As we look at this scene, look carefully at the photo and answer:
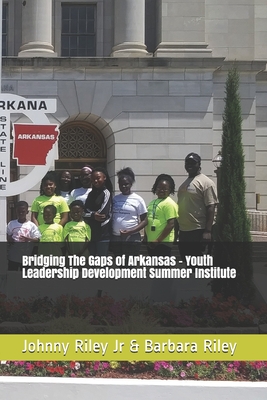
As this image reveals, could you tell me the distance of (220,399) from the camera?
535 centimetres

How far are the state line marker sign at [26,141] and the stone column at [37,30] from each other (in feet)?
46.9

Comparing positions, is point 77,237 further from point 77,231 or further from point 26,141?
point 26,141

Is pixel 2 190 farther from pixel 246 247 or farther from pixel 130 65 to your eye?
pixel 130 65

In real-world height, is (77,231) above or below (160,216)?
below

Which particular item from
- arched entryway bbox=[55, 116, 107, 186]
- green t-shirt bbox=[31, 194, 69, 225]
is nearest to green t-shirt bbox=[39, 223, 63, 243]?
green t-shirt bbox=[31, 194, 69, 225]

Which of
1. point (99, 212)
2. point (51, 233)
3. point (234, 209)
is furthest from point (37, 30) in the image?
point (234, 209)

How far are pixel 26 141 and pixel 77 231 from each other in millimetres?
1345

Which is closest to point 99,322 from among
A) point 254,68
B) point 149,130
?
point 149,130

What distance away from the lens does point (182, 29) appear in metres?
20.6

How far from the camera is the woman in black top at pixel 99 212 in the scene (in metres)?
7.31

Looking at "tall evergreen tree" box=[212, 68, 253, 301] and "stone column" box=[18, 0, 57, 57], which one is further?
"stone column" box=[18, 0, 57, 57]

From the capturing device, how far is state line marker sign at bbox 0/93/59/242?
21.4ft

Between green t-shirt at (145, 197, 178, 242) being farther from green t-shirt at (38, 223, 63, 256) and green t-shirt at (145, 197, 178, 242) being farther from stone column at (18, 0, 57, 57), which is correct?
stone column at (18, 0, 57, 57)

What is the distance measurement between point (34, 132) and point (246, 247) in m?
2.80
